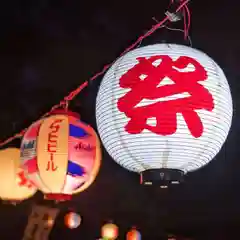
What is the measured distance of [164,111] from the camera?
6.61 ft

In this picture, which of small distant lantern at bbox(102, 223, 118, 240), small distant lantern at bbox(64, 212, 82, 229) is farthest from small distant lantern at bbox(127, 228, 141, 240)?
small distant lantern at bbox(64, 212, 82, 229)

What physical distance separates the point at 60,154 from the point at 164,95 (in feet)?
3.43

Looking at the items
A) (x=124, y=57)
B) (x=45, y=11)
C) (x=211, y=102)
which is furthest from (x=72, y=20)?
(x=211, y=102)

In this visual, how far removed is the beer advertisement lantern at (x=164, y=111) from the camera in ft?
6.67

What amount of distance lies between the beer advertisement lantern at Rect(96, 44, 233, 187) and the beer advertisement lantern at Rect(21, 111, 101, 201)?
68cm

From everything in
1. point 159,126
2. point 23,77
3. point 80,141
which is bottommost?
point 159,126

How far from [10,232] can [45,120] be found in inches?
139

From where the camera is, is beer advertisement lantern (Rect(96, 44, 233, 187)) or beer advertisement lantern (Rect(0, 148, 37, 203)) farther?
beer advertisement lantern (Rect(0, 148, 37, 203))

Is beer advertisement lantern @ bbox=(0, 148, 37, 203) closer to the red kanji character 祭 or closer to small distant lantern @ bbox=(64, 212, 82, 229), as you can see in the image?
the red kanji character 祭

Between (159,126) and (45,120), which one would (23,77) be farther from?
(159,126)

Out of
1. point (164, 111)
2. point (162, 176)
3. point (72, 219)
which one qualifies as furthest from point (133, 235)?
point (164, 111)

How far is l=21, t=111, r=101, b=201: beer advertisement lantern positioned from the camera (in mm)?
2898

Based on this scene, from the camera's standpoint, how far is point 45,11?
405 centimetres

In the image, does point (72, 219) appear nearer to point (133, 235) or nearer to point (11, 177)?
point (133, 235)
